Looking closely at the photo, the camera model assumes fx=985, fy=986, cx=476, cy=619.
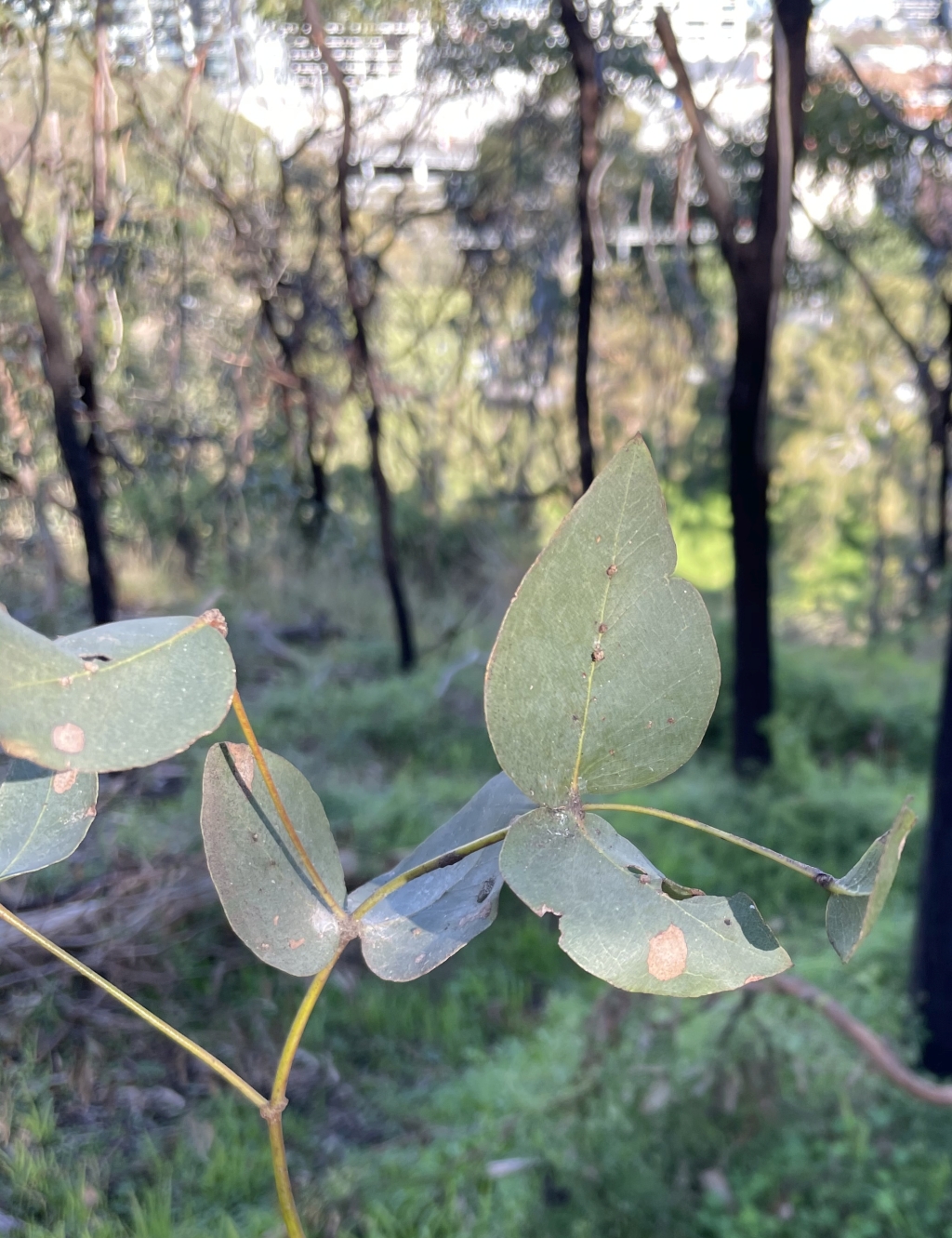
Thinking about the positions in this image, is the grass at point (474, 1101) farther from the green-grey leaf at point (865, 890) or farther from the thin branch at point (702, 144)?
the thin branch at point (702, 144)

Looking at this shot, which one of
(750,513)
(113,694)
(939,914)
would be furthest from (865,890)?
(750,513)

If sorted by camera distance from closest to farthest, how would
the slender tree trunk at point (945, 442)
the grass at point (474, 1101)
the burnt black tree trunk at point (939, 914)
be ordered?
the grass at point (474, 1101), the burnt black tree trunk at point (939, 914), the slender tree trunk at point (945, 442)

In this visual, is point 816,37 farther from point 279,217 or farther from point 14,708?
point 14,708

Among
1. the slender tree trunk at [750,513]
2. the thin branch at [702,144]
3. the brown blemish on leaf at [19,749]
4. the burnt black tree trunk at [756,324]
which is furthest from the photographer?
the slender tree trunk at [750,513]

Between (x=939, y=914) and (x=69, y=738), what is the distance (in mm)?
1577

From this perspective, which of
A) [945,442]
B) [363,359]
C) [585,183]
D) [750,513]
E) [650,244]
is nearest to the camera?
[585,183]

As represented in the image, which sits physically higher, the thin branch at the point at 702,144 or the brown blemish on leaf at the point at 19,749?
the thin branch at the point at 702,144

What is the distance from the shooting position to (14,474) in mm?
2555

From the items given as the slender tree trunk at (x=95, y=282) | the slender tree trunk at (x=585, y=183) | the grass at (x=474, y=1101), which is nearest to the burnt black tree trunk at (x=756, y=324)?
the slender tree trunk at (x=585, y=183)

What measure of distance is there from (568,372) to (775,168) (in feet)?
6.80

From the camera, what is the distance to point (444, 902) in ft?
0.76

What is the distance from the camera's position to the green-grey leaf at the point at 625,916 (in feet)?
0.64

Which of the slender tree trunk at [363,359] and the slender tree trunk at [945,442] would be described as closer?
the slender tree trunk at [363,359]

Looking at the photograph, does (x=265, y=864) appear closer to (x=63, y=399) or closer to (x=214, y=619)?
(x=214, y=619)
